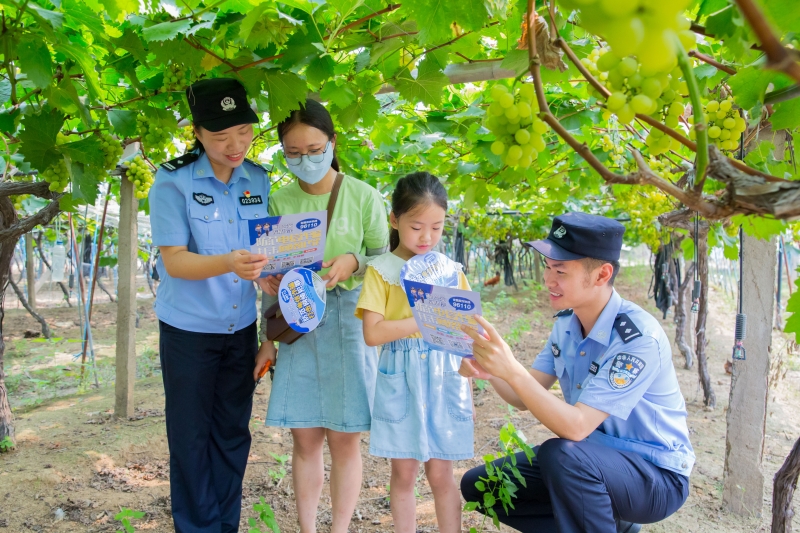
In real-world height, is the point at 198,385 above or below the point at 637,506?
above

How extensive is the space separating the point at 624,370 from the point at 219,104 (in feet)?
5.27

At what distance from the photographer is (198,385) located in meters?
2.12

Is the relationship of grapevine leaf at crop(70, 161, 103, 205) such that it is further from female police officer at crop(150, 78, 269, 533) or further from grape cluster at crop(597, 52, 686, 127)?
grape cluster at crop(597, 52, 686, 127)

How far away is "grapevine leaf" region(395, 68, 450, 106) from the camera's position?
6.65 ft

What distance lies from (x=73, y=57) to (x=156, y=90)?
0.69 m

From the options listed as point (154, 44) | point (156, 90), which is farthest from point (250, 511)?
point (154, 44)

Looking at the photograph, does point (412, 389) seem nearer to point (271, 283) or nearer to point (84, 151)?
point (271, 283)

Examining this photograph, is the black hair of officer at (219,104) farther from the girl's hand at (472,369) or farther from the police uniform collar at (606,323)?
the police uniform collar at (606,323)

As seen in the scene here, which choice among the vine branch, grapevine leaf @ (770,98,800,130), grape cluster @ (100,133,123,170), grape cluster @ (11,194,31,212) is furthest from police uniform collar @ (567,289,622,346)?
grape cluster @ (11,194,31,212)

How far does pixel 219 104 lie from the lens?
1955 mm

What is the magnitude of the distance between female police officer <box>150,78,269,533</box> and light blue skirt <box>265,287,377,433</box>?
0.20m

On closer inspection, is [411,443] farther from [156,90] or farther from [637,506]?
[156,90]

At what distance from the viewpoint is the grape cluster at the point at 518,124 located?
0.88 metres

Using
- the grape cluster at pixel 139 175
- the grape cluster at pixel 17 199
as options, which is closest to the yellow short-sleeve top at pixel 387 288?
the grape cluster at pixel 139 175
